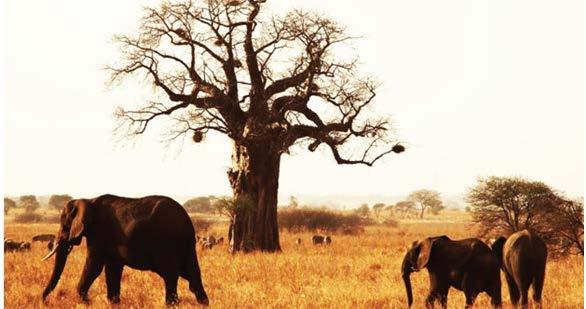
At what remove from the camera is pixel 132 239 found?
33.2 ft

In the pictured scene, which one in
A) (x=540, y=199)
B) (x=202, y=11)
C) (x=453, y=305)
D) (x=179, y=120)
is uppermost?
(x=202, y=11)

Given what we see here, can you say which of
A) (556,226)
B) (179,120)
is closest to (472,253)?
(556,226)

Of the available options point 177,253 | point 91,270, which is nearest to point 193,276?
point 177,253

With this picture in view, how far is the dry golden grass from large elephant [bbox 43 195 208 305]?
1.34 feet

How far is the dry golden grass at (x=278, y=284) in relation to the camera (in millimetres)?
10625

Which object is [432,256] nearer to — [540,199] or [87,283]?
[87,283]

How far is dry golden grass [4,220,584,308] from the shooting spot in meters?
10.6

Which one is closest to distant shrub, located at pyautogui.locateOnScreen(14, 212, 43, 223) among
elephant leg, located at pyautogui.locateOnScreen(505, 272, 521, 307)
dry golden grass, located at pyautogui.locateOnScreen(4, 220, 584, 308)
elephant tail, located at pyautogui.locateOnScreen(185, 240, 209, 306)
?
dry golden grass, located at pyautogui.locateOnScreen(4, 220, 584, 308)

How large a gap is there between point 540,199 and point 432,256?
35.3 ft

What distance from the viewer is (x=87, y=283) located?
34.8 feet

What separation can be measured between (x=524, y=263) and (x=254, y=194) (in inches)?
487

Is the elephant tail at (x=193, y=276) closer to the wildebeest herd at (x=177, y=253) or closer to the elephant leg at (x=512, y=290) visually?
the wildebeest herd at (x=177, y=253)

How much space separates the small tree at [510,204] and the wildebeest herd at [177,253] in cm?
932

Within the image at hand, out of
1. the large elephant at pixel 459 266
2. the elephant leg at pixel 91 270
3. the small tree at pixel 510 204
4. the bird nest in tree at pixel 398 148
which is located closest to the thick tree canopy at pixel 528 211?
the small tree at pixel 510 204
